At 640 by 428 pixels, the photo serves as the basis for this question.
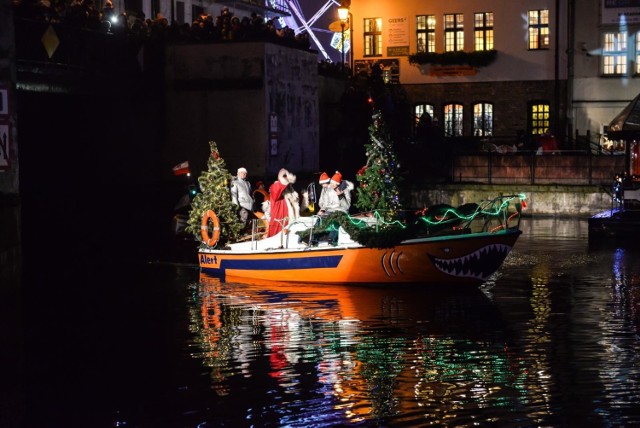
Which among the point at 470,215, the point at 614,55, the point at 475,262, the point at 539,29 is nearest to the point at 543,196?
the point at 614,55

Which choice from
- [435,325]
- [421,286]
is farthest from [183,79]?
[435,325]

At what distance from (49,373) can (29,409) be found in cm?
197

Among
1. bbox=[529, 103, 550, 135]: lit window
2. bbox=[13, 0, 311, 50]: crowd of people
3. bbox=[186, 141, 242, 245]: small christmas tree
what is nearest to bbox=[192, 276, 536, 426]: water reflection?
bbox=[186, 141, 242, 245]: small christmas tree

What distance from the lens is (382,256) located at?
21953 millimetres

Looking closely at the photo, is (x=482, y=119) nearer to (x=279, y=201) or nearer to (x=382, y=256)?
(x=279, y=201)

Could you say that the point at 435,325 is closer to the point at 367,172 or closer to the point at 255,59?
the point at 367,172

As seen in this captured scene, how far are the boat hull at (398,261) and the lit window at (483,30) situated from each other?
30228 mm

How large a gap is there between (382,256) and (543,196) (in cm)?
1900

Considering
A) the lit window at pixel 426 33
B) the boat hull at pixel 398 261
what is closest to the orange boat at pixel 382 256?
the boat hull at pixel 398 261

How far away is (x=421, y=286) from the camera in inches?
870

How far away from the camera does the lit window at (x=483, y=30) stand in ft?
169

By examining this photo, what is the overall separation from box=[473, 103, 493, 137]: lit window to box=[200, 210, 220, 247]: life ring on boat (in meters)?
28.3

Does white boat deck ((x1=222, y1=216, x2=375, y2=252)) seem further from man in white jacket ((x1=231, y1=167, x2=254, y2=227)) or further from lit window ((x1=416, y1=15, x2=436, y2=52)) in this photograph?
lit window ((x1=416, y1=15, x2=436, y2=52))

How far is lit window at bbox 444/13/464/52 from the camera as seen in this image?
170 feet
